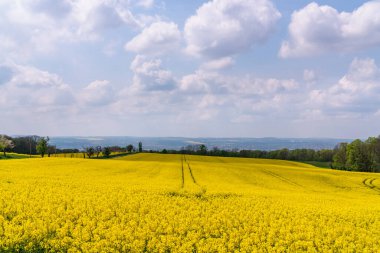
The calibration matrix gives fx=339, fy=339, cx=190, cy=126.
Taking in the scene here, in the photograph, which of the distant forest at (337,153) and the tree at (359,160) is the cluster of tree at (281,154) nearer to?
the distant forest at (337,153)

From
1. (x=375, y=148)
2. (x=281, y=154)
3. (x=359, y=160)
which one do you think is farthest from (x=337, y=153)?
(x=281, y=154)

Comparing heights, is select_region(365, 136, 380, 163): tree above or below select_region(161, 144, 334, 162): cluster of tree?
above

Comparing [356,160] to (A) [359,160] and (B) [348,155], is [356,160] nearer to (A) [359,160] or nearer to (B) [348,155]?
(A) [359,160]

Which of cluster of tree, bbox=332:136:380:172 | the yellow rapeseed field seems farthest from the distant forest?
the yellow rapeseed field

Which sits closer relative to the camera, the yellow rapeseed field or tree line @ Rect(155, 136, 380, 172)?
the yellow rapeseed field

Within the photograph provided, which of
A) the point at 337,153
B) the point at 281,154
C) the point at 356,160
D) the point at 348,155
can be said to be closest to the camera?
the point at 356,160

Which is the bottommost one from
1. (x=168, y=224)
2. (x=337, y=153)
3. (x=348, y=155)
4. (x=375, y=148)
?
(x=348, y=155)

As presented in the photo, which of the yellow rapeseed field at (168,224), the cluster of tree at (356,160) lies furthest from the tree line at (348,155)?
the yellow rapeseed field at (168,224)

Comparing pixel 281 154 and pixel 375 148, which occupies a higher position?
pixel 375 148

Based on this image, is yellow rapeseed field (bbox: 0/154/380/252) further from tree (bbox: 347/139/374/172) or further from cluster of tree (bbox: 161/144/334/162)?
cluster of tree (bbox: 161/144/334/162)

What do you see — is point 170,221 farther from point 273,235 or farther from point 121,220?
point 273,235

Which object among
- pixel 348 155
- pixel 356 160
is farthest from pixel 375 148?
pixel 356 160

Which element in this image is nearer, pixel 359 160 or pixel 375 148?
pixel 359 160

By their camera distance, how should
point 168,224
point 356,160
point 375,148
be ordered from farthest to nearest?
1. point 375,148
2. point 356,160
3. point 168,224
